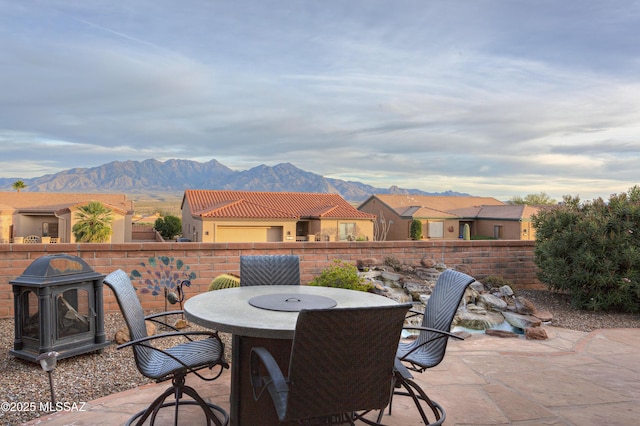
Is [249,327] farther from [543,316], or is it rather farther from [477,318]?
[543,316]

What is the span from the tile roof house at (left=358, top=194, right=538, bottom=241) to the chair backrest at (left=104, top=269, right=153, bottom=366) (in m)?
29.7

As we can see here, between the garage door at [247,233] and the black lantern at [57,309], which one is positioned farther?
the garage door at [247,233]

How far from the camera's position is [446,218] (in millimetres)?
35469

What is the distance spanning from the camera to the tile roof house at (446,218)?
3275cm

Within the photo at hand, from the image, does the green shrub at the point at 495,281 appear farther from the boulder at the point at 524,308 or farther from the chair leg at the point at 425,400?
the chair leg at the point at 425,400

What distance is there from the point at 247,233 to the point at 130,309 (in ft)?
77.2

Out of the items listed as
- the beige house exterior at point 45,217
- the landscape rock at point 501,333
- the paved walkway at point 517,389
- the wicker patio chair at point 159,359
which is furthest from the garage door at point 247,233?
the wicker patio chair at point 159,359

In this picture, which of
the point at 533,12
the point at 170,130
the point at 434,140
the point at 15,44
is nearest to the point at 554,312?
the point at 533,12

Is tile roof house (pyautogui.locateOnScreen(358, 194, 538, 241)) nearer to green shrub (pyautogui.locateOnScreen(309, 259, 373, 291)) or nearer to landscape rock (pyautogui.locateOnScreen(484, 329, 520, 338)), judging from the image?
green shrub (pyautogui.locateOnScreen(309, 259, 373, 291))

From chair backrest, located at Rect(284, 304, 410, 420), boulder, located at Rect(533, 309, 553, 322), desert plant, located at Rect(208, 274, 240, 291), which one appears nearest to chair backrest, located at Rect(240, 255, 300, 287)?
desert plant, located at Rect(208, 274, 240, 291)

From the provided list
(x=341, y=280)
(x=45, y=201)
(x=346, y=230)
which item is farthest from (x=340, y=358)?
(x=45, y=201)

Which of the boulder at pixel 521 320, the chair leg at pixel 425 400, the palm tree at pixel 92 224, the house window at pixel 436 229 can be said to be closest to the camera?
the chair leg at pixel 425 400

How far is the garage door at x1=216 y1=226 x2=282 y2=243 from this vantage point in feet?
84.0

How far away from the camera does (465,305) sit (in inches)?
253
